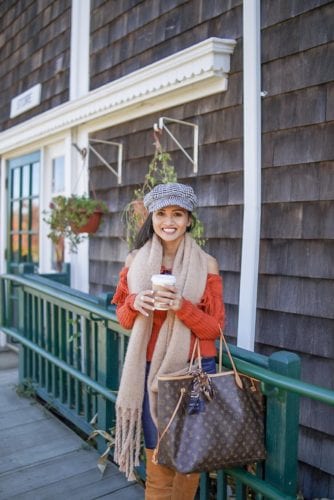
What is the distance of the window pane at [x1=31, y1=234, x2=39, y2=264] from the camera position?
5.08m

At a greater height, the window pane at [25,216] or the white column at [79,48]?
the white column at [79,48]

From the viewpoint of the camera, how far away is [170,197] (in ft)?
5.55

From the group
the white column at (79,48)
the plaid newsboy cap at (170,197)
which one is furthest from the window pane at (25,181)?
the plaid newsboy cap at (170,197)

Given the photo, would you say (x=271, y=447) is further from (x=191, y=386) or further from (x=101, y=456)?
(x=101, y=456)

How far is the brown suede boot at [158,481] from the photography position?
5.67 feet

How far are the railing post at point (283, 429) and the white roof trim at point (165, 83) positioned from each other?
5.66 ft

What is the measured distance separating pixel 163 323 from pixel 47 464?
4.31ft

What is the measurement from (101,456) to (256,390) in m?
1.25

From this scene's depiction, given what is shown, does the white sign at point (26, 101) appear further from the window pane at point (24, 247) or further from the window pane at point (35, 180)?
the window pane at point (24, 247)

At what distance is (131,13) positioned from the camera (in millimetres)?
3602

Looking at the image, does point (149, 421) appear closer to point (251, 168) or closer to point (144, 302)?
point (144, 302)

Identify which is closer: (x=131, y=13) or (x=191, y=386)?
(x=191, y=386)

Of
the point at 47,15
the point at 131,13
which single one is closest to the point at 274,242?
the point at 131,13

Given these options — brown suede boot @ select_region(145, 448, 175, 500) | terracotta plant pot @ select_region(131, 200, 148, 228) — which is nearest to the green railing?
brown suede boot @ select_region(145, 448, 175, 500)
